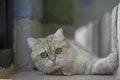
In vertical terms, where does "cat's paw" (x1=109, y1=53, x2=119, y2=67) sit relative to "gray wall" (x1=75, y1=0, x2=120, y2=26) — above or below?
below

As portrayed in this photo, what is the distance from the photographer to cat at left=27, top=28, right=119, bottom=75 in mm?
1161

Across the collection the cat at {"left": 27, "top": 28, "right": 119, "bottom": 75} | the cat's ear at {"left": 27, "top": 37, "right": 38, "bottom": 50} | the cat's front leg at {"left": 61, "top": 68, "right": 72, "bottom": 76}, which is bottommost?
Answer: the cat's front leg at {"left": 61, "top": 68, "right": 72, "bottom": 76}

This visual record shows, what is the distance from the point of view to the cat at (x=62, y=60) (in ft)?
3.81

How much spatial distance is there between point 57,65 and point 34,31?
37cm

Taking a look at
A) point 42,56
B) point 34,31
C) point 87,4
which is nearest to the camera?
point 42,56

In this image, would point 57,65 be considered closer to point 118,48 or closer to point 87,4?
point 118,48

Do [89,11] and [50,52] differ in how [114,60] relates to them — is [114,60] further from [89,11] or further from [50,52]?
[89,11]

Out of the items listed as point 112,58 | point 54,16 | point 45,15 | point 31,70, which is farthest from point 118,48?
point 54,16

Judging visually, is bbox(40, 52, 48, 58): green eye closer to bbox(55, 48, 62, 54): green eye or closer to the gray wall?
bbox(55, 48, 62, 54): green eye

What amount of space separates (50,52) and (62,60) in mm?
55

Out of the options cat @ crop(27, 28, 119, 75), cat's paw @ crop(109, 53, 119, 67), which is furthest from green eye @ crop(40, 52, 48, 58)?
cat's paw @ crop(109, 53, 119, 67)

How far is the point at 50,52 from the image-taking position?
3.88 feet

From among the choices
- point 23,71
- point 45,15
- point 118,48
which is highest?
point 45,15

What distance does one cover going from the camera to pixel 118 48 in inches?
43.3
